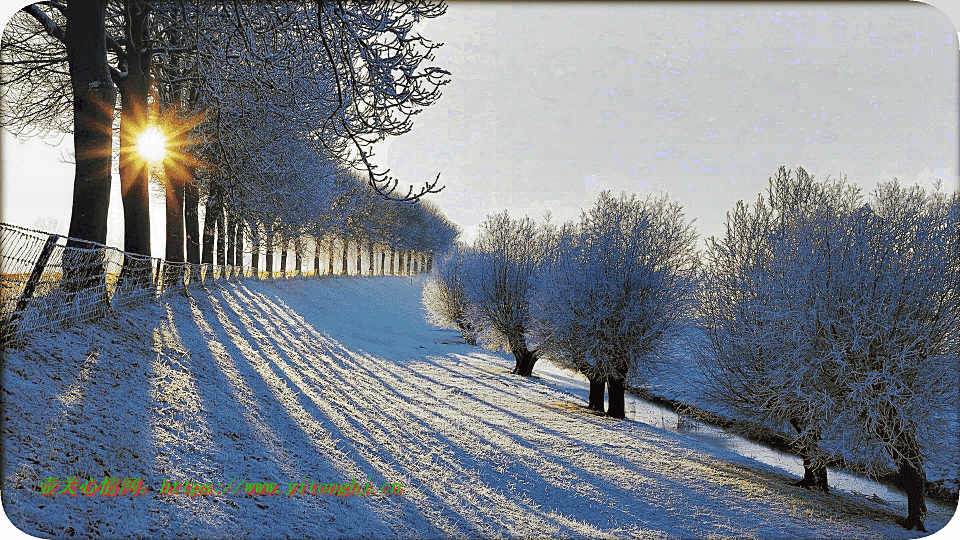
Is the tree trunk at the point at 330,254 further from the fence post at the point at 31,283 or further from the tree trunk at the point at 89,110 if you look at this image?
the fence post at the point at 31,283

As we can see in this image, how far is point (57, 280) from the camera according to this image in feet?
23.9

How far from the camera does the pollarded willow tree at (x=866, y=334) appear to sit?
9.90 metres

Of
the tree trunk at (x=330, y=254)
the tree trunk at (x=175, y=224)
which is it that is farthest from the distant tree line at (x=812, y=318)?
the tree trunk at (x=330, y=254)

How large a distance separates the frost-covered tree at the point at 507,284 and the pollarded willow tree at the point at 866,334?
13.1 metres

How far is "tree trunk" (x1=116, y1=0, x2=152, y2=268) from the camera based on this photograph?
36.7 feet

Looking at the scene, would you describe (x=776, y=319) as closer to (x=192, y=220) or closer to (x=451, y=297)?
(x=192, y=220)

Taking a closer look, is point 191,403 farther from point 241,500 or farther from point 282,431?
point 241,500

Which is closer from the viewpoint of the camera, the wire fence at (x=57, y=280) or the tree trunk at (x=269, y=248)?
the wire fence at (x=57, y=280)

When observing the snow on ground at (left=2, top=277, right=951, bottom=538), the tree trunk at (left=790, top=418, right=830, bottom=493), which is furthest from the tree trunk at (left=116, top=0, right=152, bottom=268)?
the tree trunk at (left=790, top=418, right=830, bottom=493)

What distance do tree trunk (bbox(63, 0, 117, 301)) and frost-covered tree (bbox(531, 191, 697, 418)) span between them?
46.3 ft

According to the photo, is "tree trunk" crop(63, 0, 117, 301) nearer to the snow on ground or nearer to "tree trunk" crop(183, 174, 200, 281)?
the snow on ground

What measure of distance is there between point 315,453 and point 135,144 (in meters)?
8.67

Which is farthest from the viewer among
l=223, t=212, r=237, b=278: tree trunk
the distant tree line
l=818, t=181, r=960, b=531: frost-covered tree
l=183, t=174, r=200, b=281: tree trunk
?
l=223, t=212, r=237, b=278: tree trunk

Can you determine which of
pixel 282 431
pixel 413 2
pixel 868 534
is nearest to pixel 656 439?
pixel 868 534
